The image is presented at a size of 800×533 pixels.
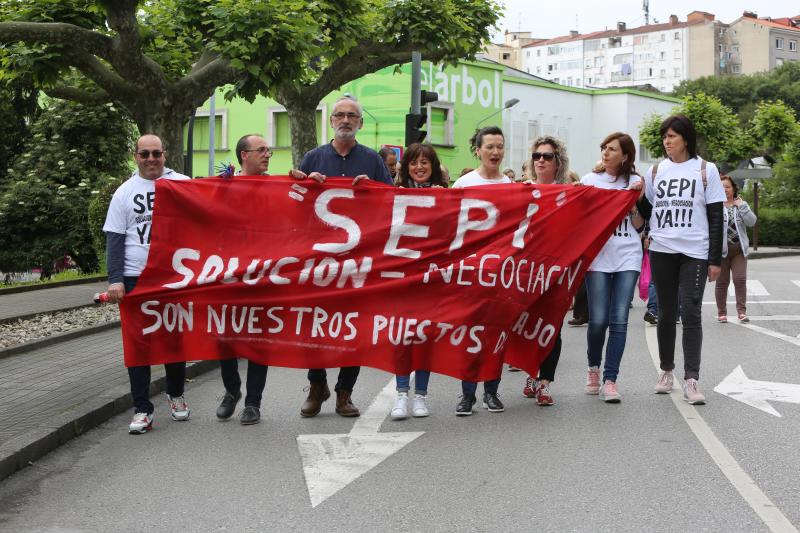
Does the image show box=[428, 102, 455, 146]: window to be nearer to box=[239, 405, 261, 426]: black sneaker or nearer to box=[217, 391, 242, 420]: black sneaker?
box=[217, 391, 242, 420]: black sneaker

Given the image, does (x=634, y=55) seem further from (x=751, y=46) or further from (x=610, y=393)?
(x=610, y=393)

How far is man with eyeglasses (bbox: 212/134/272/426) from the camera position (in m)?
7.64

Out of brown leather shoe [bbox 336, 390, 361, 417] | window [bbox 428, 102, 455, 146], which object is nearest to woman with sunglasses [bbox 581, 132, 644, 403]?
brown leather shoe [bbox 336, 390, 361, 417]

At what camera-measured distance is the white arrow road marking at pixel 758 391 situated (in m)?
8.16

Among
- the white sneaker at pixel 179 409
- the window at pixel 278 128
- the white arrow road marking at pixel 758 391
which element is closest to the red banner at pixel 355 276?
the white sneaker at pixel 179 409

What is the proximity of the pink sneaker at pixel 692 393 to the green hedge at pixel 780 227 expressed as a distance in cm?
4607

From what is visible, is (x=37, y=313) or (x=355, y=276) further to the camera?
(x=37, y=313)

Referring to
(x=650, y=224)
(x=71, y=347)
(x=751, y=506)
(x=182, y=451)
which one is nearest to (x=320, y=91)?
(x=71, y=347)

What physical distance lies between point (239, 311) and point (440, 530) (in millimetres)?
3172

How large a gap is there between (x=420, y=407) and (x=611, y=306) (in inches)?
63.3

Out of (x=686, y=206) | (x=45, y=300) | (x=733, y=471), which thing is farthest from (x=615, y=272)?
(x=45, y=300)

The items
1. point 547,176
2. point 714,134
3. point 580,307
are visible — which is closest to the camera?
point 547,176

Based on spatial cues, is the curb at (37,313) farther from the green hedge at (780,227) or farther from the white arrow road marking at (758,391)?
the green hedge at (780,227)

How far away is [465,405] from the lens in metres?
7.75
